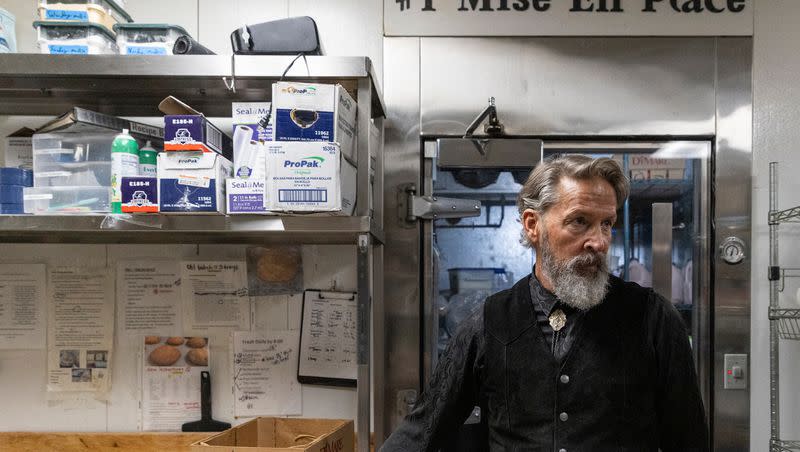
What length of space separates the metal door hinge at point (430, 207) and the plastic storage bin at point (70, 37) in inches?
40.9

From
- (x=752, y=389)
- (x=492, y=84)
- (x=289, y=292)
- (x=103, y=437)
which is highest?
(x=492, y=84)

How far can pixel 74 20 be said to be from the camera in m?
1.88

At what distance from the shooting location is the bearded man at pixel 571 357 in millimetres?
1498

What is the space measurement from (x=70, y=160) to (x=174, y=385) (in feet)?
2.76

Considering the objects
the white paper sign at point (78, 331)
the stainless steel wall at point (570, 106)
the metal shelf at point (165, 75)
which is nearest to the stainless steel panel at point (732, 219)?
the stainless steel wall at point (570, 106)

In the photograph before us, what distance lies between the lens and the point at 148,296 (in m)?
2.29

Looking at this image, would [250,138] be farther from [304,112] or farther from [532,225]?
[532,225]

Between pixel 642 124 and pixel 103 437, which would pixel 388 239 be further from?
pixel 103 437

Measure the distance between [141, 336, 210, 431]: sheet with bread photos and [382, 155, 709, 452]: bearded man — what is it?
93cm

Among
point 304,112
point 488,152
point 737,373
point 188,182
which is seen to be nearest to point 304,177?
point 304,112

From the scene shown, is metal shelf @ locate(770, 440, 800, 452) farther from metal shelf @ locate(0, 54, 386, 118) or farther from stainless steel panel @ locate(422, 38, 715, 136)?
metal shelf @ locate(0, 54, 386, 118)

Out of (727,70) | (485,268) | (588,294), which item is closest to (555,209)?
(588,294)

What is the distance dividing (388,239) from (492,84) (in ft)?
2.12

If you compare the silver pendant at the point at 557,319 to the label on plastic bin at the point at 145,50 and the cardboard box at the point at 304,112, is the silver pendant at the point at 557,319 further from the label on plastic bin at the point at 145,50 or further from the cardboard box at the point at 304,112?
the label on plastic bin at the point at 145,50
